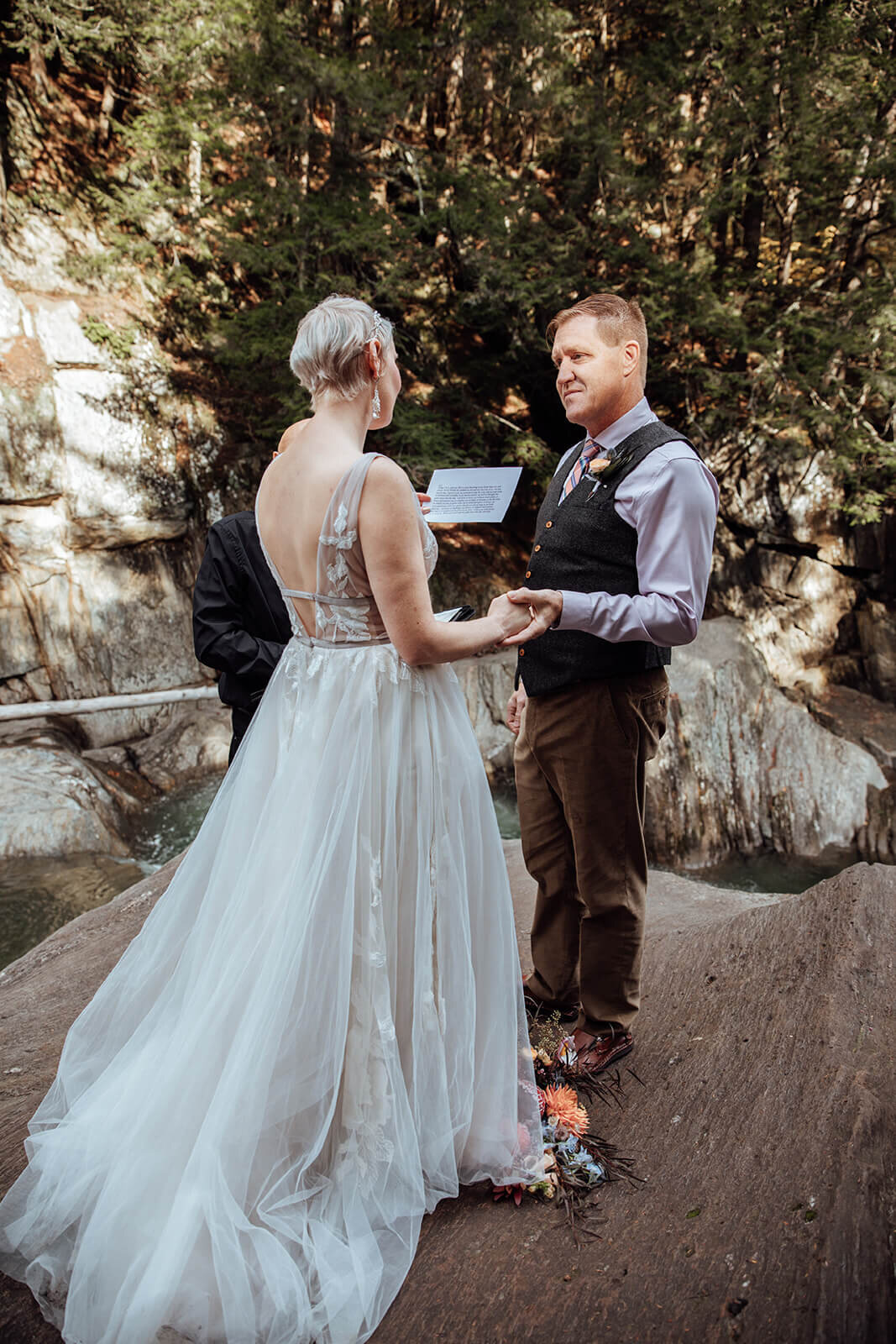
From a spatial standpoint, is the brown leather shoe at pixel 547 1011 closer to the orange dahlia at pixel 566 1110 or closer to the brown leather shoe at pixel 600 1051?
the brown leather shoe at pixel 600 1051

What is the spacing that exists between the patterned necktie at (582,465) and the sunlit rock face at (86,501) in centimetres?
653

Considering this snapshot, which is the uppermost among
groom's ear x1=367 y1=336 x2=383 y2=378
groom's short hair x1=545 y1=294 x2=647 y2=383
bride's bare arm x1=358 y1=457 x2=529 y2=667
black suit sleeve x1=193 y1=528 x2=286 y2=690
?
groom's short hair x1=545 y1=294 x2=647 y2=383

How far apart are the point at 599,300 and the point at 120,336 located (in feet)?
25.4

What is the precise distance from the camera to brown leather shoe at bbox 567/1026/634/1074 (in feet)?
7.31

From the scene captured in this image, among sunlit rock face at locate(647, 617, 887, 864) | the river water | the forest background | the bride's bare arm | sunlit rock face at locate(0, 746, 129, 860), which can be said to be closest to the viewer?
the bride's bare arm

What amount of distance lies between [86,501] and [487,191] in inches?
212

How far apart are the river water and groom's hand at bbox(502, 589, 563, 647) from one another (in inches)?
164

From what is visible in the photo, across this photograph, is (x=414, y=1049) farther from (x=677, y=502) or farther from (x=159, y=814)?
(x=159, y=814)

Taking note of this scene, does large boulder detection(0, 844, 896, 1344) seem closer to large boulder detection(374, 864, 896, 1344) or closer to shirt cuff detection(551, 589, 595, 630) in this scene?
large boulder detection(374, 864, 896, 1344)

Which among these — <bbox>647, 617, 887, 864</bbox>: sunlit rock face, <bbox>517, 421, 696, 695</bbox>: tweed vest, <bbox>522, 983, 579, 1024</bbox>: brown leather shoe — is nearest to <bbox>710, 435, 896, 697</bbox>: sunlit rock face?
<bbox>647, 617, 887, 864</bbox>: sunlit rock face

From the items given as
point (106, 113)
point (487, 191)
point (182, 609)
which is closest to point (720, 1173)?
point (182, 609)

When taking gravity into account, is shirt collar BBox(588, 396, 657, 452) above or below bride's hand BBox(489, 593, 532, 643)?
above

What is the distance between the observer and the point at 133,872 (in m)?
5.59

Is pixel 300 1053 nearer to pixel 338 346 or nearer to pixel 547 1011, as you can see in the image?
pixel 547 1011
